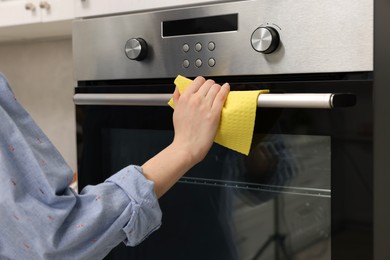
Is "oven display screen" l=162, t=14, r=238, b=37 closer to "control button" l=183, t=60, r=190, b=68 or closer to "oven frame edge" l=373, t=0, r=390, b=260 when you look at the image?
"control button" l=183, t=60, r=190, b=68

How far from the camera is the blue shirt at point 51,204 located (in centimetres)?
60

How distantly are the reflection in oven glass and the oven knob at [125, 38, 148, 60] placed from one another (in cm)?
13

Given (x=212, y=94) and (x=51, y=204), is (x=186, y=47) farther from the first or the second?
(x=51, y=204)

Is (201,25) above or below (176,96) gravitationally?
above

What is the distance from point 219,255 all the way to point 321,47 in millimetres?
371

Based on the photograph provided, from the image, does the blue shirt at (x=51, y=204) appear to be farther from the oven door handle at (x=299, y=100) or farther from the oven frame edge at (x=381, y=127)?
the oven frame edge at (x=381, y=127)

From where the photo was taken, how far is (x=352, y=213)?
69cm

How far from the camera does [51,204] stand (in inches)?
24.4

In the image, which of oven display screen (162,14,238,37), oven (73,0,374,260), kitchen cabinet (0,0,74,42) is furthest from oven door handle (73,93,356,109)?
kitchen cabinet (0,0,74,42)

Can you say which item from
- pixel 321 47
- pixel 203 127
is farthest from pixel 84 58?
pixel 321 47

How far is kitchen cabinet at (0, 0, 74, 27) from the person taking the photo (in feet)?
3.84

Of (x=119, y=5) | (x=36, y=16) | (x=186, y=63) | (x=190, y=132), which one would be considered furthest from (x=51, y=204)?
(x=36, y=16)

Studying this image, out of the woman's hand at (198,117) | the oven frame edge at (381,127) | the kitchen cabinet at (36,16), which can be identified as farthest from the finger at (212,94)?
the kitchen cabinet at (36,16)

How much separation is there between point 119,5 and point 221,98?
312 millimetres
